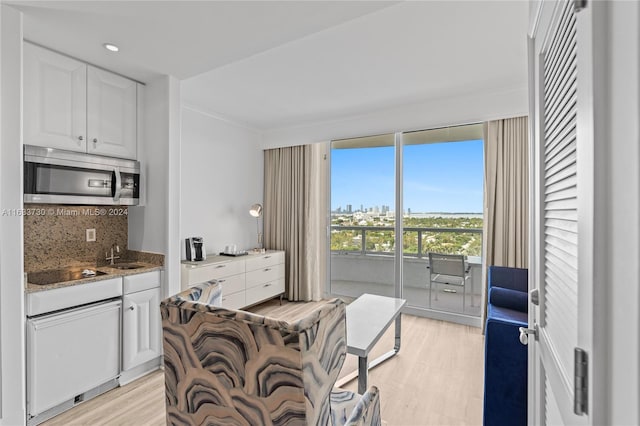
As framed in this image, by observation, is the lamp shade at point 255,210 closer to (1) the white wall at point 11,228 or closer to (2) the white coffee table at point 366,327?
(2) the white coffee table at point 366,327

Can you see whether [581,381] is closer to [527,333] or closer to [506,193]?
[527,333]

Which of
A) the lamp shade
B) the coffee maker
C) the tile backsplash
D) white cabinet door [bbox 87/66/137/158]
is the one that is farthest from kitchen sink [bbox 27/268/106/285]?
the lamp shade

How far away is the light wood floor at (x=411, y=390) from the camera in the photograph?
6.82ft

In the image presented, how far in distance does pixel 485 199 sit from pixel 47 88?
406 centimetres

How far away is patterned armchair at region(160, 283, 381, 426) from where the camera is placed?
96 centimetres

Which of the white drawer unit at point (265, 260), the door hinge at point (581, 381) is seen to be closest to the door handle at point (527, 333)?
the door hinge at point (581, 381)

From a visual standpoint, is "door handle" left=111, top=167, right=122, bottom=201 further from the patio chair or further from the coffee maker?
the patio chair

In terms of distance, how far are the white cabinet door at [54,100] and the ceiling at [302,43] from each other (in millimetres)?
101

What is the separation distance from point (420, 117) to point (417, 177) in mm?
756

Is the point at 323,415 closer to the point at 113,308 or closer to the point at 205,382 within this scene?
the point at 205,382

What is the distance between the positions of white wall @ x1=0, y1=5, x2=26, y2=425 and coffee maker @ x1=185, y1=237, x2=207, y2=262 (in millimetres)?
1901

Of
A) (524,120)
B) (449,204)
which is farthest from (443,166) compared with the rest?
(524,120)

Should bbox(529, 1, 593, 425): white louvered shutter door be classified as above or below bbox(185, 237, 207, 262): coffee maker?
above

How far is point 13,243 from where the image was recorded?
1822 mm
